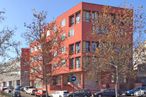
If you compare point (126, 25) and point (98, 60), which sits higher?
point (126, 25)

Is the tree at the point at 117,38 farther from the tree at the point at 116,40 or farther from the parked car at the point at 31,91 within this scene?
the parked car at the point at 31,91

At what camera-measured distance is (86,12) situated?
244 ft

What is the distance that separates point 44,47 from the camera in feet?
142

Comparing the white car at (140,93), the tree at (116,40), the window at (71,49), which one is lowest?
the white car at (140,93)

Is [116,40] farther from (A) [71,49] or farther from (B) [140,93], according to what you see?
(A) [71,49]

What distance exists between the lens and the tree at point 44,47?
43.3 metres

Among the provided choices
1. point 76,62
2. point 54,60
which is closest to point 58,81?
point 76,62

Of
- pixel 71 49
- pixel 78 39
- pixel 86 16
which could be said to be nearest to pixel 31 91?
pixel 71 49

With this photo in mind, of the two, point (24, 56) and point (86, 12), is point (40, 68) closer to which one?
point (24, 56)

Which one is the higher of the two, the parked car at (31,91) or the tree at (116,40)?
the tree at (116,40)

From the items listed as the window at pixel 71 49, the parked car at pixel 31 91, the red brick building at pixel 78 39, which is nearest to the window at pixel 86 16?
the red brick building at pixel 78 39

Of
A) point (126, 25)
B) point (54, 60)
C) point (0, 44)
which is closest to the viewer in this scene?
point (0, 44)

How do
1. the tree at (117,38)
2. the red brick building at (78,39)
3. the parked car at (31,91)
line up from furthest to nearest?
1. the parked car at (31,91)
2. the red brick building at (78,39)
3. the tree at (117,38)

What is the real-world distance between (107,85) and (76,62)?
810 centimetres
